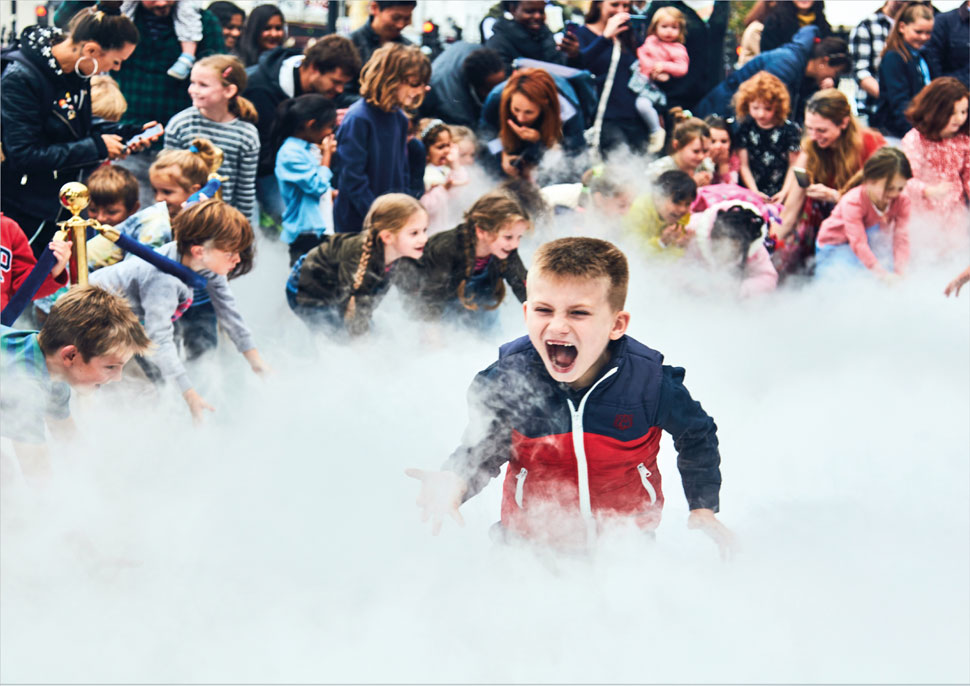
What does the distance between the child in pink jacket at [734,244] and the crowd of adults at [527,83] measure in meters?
0.28

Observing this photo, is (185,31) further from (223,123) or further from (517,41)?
(517,41)

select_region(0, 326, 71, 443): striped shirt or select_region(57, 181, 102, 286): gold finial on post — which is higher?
select_region(57, 181, 102, 286): gold finial on post

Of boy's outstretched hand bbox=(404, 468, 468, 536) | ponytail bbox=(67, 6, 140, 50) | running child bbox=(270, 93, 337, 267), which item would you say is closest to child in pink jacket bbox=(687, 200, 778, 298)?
running child bbox=(270, 93, 337, 267)

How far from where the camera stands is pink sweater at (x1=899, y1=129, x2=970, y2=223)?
611 cm

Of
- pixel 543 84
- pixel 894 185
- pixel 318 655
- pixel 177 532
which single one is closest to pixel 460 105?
pixel 543 84

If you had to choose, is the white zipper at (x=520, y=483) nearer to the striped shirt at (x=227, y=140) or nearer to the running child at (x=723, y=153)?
the striped shirt at (x=227, y=140)

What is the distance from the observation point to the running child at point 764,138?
6.24 metres

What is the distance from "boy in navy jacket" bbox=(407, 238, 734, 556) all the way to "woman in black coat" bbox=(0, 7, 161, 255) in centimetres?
248

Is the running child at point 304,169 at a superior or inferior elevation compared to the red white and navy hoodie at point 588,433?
superior

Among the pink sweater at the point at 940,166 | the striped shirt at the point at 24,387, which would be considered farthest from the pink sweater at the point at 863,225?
the striped shirt at the point at 24,387

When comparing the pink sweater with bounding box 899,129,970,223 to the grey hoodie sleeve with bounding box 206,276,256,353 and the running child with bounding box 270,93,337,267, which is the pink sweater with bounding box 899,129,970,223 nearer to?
the running child with bounding box 270,93,337,267

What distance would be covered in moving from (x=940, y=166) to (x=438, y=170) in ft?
9.04

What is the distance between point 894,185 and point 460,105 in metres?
2.30

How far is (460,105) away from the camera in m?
5.98
